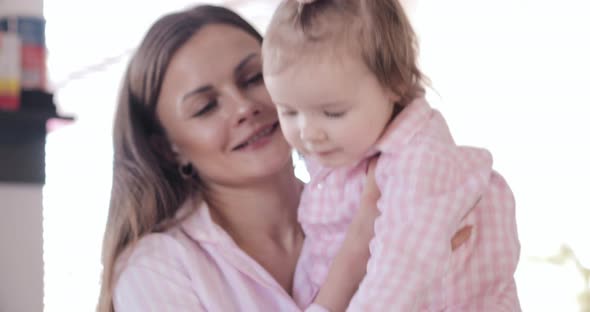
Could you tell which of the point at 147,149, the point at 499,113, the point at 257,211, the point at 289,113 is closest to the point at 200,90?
the point at 147,149

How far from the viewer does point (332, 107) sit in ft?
4.31

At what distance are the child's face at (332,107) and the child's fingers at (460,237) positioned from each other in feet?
0.83

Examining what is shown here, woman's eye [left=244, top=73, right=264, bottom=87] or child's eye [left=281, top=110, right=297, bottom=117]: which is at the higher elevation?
child's eye [left=281, top=110, right=297, bottom=117]

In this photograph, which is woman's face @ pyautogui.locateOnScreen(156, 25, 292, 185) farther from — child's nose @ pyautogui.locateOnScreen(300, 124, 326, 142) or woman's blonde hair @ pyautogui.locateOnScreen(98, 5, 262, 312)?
child's nose @ pyautogui.locateOnScreen(300, 124, 326, 142)

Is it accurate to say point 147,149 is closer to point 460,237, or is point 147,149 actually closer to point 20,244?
point 20,244

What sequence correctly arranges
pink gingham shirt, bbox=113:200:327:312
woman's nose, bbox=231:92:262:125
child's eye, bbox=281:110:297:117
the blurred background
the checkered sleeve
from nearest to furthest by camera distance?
the checkered sleeve
child's eye, bbox=281:110:297:117
pink gingham shirt, bbox=113:200:327:312
woman's nose, bbox=231:92:262:125
the blurred background

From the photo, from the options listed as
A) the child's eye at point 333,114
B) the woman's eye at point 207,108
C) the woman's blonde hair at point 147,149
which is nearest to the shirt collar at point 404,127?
the child's eye at point 333,114

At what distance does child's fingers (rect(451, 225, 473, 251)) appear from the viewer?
142 cm

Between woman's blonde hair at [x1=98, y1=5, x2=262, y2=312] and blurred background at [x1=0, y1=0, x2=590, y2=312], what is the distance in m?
2.14

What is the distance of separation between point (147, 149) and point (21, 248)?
1.65ft

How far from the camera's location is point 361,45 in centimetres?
129

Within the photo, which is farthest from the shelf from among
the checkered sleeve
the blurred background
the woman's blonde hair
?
the blurred background

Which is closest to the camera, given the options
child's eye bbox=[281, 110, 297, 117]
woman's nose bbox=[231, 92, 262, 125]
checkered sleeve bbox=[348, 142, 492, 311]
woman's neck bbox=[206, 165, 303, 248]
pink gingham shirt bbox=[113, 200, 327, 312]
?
checkered sleeve bbox=[348, 142, 492, 311]

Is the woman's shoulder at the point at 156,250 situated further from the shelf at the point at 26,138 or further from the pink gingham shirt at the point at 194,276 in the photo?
the shelf at the point at 26,138
